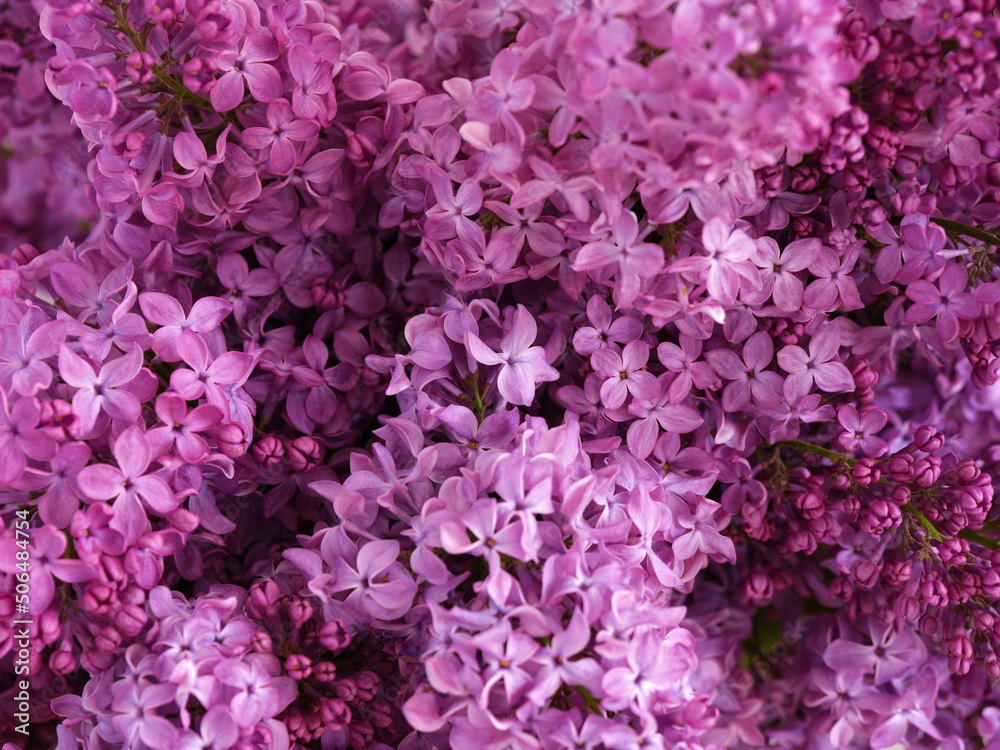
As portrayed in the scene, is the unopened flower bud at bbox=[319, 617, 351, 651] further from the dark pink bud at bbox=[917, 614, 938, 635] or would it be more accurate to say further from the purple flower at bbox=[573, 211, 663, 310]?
the dark pink bud at bbox=[917, 614, 938, 635]

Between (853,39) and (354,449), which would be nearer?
(853,39)

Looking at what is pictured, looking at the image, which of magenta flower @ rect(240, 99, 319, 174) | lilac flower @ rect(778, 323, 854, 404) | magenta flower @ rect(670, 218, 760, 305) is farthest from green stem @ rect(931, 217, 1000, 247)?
magenta flower @ rect(240, 99, 319, 174)

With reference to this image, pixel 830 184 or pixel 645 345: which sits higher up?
pixel 830 184

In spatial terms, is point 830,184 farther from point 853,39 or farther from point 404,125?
point 404,125

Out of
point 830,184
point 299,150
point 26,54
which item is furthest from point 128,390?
point 830,184

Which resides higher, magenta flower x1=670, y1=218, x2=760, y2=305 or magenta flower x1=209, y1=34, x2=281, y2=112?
magenta flower x1=209, y1=34, x2=281, y2=112

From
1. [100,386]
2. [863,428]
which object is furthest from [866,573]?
[100,386]

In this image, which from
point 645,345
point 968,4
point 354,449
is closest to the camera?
point 968,4
